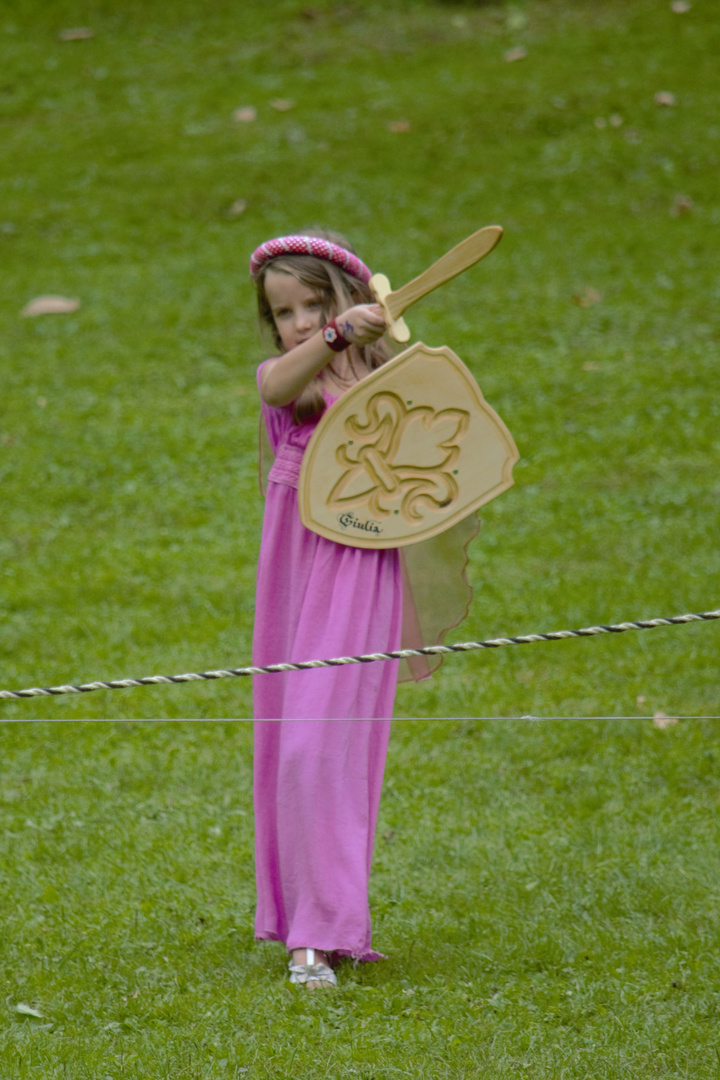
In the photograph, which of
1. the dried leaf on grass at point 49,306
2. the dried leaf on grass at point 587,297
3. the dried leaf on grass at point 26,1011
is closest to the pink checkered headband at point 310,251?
the dried leaf on grass at point 26,1011

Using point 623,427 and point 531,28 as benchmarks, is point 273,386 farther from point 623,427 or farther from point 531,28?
point 531,28

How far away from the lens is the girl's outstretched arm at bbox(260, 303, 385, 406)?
319cm

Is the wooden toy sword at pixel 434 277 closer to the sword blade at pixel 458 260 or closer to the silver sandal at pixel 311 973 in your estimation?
the sword blade at pixel 458 260

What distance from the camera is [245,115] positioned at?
15.5 m

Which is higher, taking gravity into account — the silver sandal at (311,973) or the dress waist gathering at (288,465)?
the dress waist gathering at (288,465)

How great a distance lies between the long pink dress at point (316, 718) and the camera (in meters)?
3.43

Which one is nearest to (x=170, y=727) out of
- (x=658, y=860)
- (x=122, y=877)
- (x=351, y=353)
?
(x=122, y=877)

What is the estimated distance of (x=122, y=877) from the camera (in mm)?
4379

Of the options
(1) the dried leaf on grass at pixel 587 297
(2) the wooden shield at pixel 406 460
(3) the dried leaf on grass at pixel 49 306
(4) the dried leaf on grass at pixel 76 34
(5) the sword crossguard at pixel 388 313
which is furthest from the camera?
(4) the dried leaf on grass at pixel 76 34

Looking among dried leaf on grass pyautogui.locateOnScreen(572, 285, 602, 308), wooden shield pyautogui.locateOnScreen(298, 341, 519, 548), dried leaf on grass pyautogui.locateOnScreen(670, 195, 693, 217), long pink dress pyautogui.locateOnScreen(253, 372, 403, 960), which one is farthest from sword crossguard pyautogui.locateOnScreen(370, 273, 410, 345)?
dried leaf on grass pyautogui.locateOnScreen(670, 195, 693, 217)

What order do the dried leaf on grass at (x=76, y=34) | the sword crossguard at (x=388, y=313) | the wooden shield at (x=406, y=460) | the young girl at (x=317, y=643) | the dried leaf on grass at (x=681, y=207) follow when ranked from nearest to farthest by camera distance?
the sword crossguard at (x=388, y=313) → the wooden shield at (x=406, y=460) → the young girl at (x=317, y=643) → the dried leaf on grass at (x=681, y=207) → the dried leaf on grass at (x=76, y=34)

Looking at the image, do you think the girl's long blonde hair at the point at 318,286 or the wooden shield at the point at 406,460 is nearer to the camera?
the wooden shield at the point at 406,460

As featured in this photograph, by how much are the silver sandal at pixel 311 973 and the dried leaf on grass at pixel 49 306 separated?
29.2ft

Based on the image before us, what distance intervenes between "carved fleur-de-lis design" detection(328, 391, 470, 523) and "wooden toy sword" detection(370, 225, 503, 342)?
0.24 m
